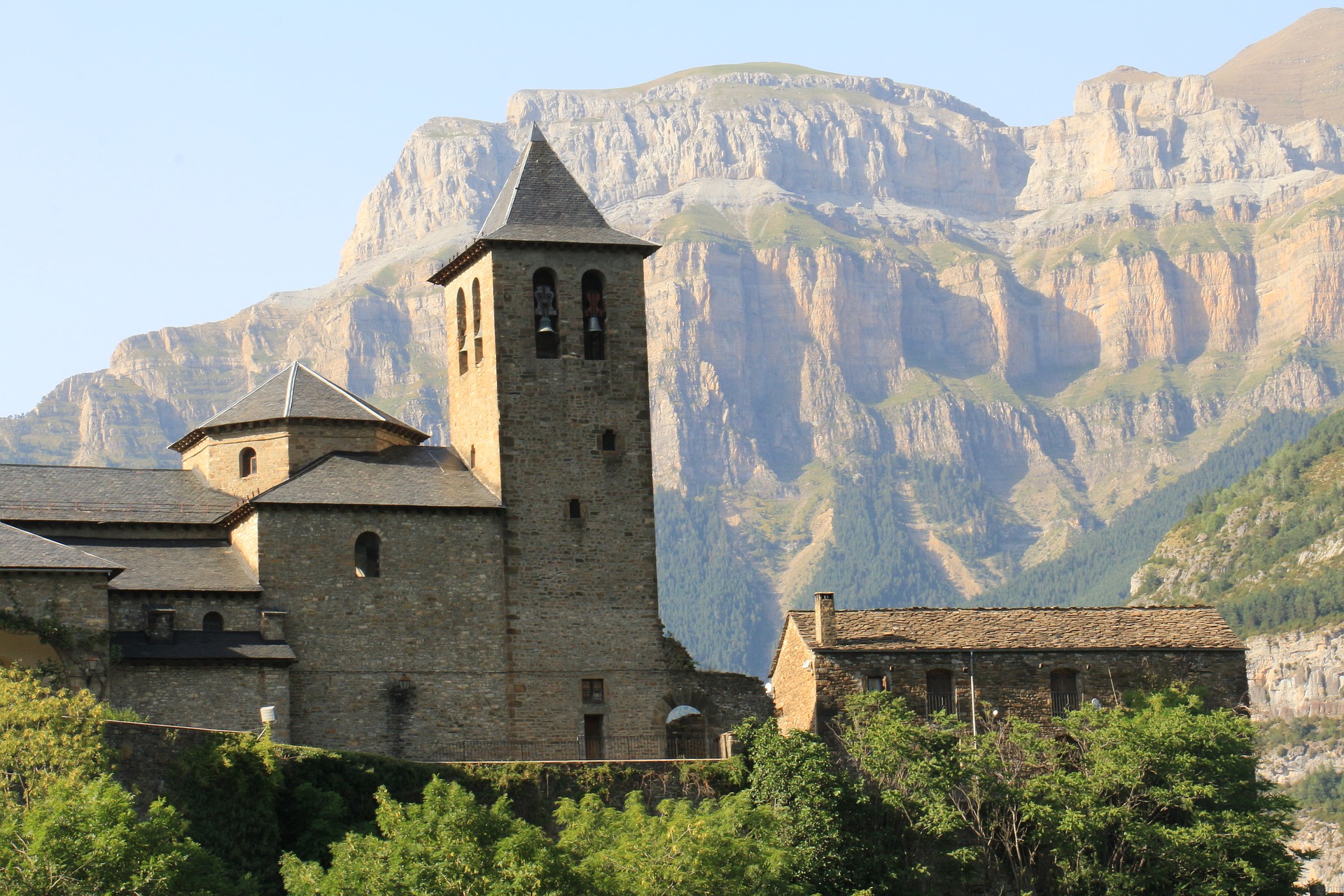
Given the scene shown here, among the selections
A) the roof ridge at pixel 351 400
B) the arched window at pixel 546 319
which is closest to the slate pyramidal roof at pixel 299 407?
the roof ridge at pixel 351 400

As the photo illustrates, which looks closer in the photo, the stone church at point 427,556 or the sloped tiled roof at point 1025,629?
the stone church at point 427,556

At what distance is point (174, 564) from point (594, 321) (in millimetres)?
15288

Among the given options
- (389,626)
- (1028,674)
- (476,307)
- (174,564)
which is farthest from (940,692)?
(174,564)

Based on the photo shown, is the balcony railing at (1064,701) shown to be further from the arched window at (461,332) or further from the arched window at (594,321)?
the arched window at (461,332)

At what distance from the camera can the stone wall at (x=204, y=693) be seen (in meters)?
56.8

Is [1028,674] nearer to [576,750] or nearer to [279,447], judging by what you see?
[576,750]

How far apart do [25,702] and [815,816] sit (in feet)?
68.6

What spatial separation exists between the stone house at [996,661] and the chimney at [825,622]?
4cm

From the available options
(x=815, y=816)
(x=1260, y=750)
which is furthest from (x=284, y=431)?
(x=1260, y=750)

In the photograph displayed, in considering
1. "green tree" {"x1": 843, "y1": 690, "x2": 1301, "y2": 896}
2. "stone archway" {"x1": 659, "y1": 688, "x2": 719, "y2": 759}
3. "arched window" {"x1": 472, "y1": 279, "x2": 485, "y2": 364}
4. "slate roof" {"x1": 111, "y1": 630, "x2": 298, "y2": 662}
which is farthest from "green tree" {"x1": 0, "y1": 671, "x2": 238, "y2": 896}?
"green tree" {"x1": 843, "y1": 690, "x2": 1301, "y2": 896}

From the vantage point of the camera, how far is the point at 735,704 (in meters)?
63.6

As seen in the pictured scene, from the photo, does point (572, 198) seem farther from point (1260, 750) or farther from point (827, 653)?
point (1260, 750)

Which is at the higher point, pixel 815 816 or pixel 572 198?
pixel 572 198

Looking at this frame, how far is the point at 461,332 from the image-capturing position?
68.9m
